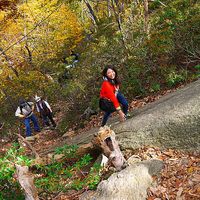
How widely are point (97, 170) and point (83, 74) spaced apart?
6.97 meters

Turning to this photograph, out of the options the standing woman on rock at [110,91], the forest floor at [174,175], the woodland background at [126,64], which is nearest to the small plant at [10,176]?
the forest floor at [174,175]

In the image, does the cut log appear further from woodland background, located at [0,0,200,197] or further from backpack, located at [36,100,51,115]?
backpack, located at [36,100,51,115]

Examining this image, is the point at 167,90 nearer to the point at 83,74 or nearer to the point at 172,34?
the point at 172,34

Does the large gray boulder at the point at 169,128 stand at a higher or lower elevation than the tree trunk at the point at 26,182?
lower

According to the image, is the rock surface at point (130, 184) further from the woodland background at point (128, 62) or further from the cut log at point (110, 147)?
the woodland background at point (128, 62)

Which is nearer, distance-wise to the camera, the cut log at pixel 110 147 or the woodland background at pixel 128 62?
the cut log at pixel 110 147

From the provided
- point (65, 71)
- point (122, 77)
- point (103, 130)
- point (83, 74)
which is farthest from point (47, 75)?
point (103, 130)

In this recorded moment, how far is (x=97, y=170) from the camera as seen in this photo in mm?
5312

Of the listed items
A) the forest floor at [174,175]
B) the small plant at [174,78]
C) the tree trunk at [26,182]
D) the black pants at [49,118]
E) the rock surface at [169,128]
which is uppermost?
the tree trunk at [26,182]

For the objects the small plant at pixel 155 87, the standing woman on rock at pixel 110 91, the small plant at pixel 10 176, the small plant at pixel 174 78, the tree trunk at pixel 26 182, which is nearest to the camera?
the tree trunk at pixel 26 182

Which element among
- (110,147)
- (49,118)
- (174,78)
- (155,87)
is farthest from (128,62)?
(110,147)

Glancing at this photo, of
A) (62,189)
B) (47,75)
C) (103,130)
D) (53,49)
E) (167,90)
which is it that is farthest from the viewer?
(53,49)

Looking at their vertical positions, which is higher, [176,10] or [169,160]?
[176,10]

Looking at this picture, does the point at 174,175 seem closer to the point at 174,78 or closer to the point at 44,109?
the point at 174,78
